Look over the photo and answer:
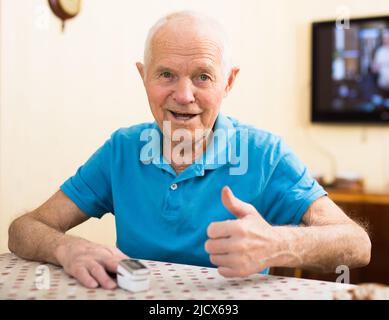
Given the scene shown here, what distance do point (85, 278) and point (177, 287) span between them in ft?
0.63

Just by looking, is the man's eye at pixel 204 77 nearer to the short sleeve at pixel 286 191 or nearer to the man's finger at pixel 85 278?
the short sleeve at pixel 286 191

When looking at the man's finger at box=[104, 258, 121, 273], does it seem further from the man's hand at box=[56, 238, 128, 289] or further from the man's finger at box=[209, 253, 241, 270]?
the man's finger at box=[209, 253, 241, 270]

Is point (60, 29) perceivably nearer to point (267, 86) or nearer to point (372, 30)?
point (267, 86)

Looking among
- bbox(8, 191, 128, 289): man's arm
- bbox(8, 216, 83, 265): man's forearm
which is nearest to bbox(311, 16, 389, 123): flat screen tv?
bbox(8, 191, 128, 289): man's arm

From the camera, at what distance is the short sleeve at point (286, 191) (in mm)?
1390

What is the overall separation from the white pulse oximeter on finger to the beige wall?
3.66 ft

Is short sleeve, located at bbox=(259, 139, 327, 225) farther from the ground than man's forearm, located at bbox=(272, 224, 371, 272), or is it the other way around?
short sleeve, located at bbox=(259, 139, 327, 225)

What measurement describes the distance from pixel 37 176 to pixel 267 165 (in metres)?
1.09

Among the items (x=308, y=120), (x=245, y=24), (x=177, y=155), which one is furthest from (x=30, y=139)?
(x=308, y=120)

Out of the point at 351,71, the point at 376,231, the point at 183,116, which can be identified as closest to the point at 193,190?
the point at 183,116

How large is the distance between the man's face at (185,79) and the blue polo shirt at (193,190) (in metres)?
0.11

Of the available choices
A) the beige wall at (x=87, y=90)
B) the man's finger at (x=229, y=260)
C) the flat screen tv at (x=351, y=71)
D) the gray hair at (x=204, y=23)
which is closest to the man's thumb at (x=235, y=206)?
the man's finger at (x=229, y=260)

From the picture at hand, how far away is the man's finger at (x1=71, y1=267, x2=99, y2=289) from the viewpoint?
1040 mm

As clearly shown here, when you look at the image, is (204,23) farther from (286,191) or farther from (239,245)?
(239,245)
